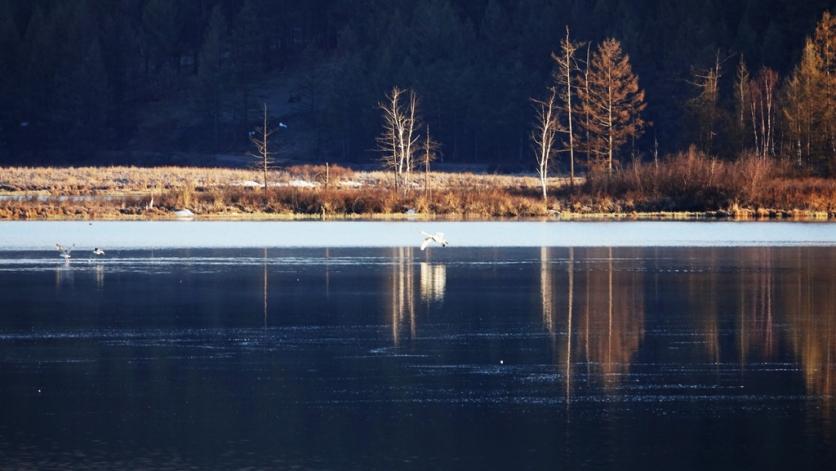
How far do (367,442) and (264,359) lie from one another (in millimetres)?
4832

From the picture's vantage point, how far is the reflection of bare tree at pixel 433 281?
2497cm

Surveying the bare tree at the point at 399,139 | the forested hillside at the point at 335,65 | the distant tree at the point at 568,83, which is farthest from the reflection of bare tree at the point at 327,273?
the forested hillside at the point at 335,65

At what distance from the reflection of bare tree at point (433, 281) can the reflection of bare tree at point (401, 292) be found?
0.23 m

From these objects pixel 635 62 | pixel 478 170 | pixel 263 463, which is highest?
pixel 635 62

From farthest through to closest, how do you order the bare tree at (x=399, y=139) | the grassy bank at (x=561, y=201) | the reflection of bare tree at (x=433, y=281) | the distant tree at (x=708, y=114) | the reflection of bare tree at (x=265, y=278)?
1. the distant tree at (x=708, y=114)
2. the bare tree at (x=399, y=139)
3. the grassy bank at (x=561, y=201)
4. the reflection of bare tree at (x=433, y=281)
5. the reflection of bare tree at (x=265, y=278)

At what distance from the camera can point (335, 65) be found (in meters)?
141

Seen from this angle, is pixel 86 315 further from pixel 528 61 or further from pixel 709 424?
pixel 528 61

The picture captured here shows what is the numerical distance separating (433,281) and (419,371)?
38.0ft

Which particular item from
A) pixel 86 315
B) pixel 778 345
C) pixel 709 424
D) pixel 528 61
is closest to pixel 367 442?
pixel 709 424

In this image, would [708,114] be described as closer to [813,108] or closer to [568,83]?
[813,108]

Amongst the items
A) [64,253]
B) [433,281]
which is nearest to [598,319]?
[433,281]

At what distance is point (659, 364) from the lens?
1686cm

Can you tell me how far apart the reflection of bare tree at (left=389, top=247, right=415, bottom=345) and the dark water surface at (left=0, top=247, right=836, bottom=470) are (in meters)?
0.09

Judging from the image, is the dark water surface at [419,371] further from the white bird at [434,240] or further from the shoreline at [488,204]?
the shoreline at [488,204]
